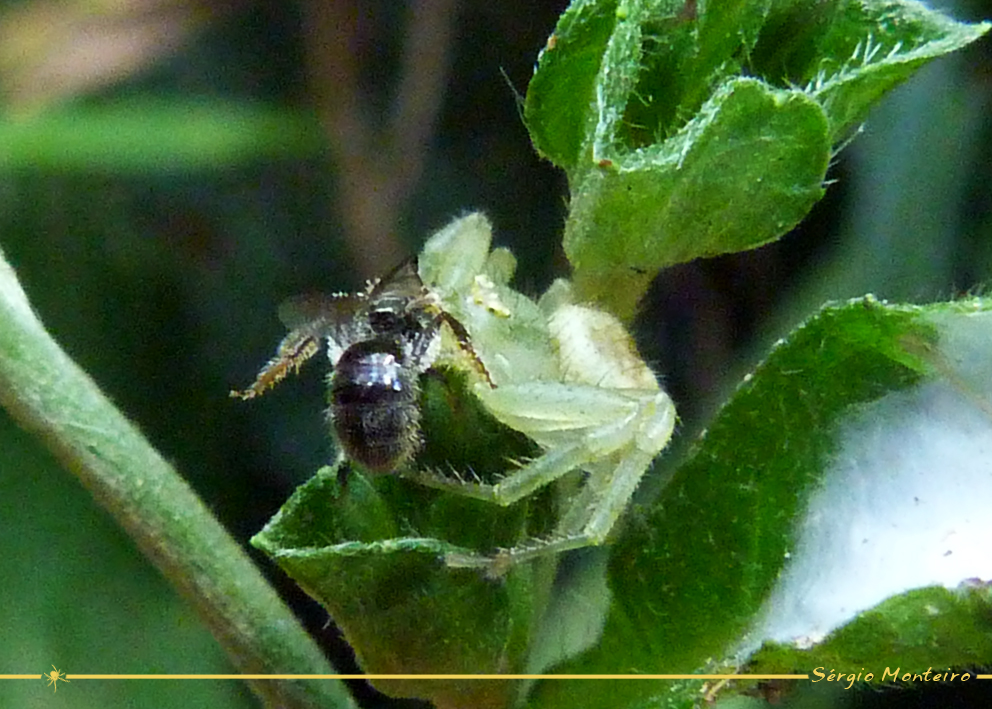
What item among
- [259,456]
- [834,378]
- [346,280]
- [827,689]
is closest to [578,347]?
[834,378]

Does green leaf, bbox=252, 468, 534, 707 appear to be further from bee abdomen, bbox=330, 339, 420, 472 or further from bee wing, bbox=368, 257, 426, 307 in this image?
bee wing, bbox=368, 257, 426, 307

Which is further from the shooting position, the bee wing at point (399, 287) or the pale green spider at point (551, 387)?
the bee wing at point (399, 287)

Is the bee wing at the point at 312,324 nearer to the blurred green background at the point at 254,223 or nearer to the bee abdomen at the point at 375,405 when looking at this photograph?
the bee abdomen at the point at 375,405

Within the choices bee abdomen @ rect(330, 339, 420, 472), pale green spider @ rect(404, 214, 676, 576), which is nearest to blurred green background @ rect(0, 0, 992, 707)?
pale green spider @ rect(404, 214, 676, 576)

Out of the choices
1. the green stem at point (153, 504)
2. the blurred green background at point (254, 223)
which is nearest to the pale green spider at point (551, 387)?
the green stem at point (153, 504)

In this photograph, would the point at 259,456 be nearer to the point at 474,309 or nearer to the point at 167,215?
the point at 167,215

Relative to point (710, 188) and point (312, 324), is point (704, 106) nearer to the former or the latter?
point (710, 188)

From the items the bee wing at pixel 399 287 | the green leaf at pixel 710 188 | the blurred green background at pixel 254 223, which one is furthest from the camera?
the blurred green background at pixel 254 223
